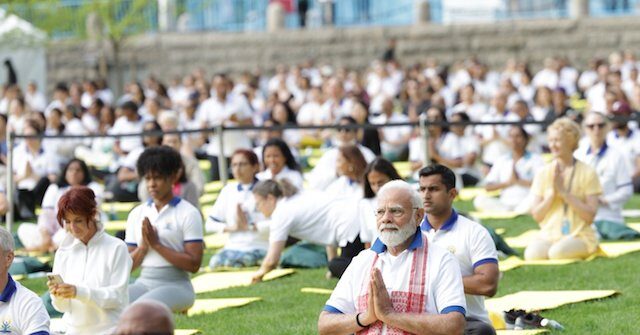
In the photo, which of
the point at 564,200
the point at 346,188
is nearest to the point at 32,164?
the point at 346,188

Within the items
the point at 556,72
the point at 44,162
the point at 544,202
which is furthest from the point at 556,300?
the point at 556,72

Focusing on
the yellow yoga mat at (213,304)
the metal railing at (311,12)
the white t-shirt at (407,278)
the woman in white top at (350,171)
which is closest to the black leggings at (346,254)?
the yellow yoga mat at (213,304)

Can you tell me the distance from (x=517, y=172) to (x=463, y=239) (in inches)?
325

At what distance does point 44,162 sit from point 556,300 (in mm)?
9516

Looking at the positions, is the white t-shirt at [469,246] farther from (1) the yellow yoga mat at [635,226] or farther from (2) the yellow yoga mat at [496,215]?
(2) the yellow yoga mat at [496,215]

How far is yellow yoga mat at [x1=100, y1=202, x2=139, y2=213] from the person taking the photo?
18506 millimetres

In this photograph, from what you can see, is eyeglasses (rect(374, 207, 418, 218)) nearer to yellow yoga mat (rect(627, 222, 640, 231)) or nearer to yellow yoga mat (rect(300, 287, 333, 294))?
yellow yoga mat (rect(300, 287, 333, 294))

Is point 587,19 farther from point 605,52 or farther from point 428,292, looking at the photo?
point 428,292

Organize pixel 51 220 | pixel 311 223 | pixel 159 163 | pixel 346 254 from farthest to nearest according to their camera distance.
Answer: pixel 51 220
pixel 311 223
pixel 346 254
pixel 159 163

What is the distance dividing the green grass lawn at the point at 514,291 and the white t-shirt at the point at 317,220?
1.24 feet

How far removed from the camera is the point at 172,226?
10469 mm

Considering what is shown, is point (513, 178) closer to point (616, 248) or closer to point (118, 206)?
point (616, 248)

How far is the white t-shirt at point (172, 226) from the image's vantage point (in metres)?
10.4

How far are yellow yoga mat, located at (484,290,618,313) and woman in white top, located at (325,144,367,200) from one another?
2.49m
